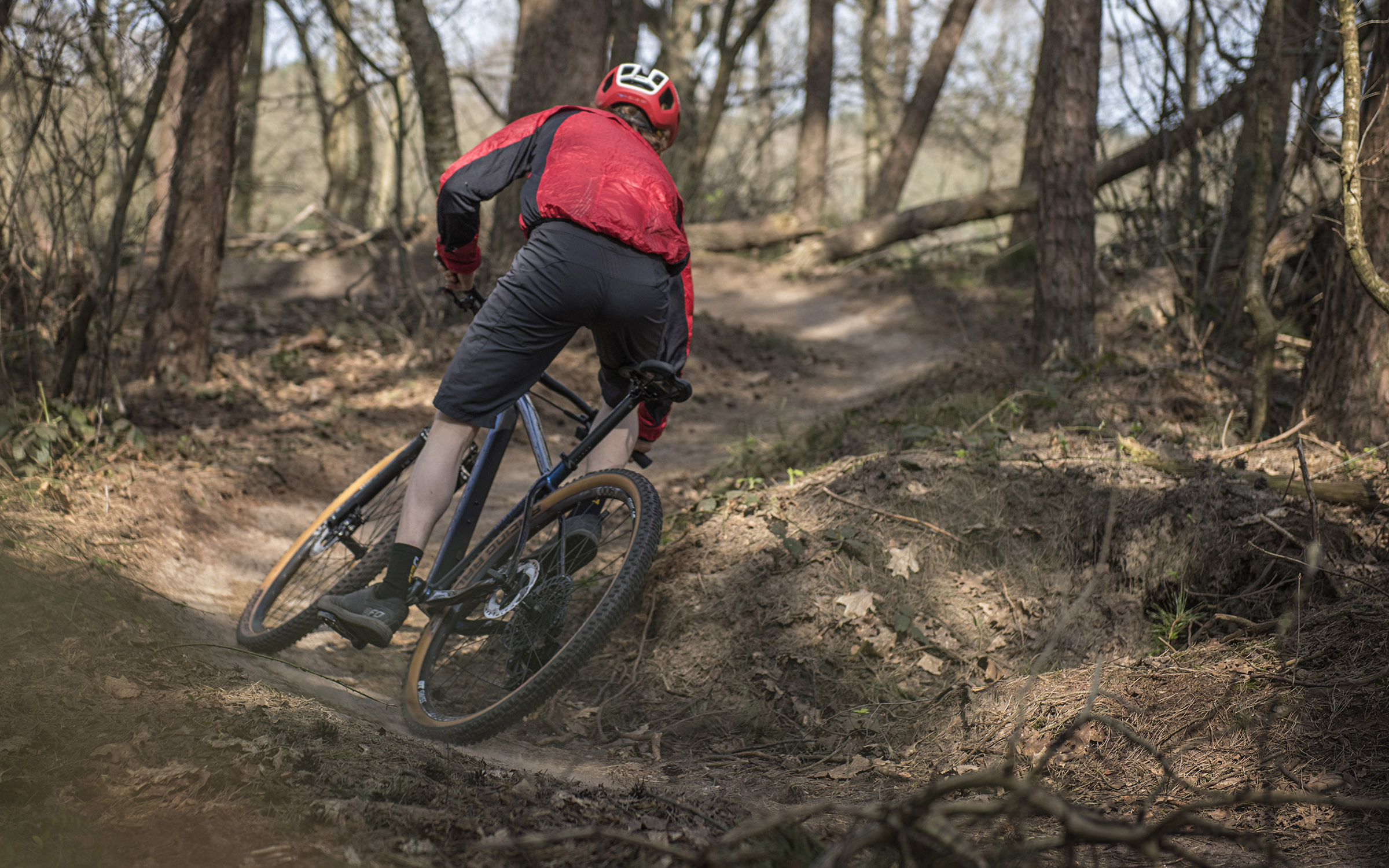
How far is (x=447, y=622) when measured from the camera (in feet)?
10.4

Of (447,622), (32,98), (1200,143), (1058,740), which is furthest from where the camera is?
(1200,143)

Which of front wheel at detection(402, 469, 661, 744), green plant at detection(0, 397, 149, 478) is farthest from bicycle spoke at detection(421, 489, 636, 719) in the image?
green plant at detection(0, 397, 149, 478)

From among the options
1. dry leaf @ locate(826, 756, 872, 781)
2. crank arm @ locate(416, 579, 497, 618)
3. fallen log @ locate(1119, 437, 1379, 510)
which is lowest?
dry leaf @ locate(826, 756, 872, 781)

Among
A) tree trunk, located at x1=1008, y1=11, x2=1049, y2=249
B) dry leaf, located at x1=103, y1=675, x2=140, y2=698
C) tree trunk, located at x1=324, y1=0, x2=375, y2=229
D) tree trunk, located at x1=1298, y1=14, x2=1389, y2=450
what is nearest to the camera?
dry leaf, located at x1=103, y1=675, x2=140, y2=698

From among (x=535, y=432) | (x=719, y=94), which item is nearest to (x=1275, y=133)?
(x=535, y=432)

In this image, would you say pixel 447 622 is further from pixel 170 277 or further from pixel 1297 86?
pixel 1297 86

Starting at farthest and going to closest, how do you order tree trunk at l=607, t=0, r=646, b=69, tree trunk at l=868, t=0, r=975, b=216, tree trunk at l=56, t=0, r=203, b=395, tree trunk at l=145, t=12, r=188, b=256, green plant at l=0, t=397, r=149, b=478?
tree trunk at l=868, t=0, r=975, b=216
tree trunk at l=607, t=0, r=646, b=69
tree trunk at l=145, t=12, r=188, b=256
tree trunk at l=56, t=0, r=203, b=395
green plant at l=0, t=397, r=149, b=478

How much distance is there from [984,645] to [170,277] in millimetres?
6037

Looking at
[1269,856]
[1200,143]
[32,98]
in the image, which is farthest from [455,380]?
[1200,143]

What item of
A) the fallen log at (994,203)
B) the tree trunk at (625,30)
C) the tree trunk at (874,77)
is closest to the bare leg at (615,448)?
the fallen log at (994,203)

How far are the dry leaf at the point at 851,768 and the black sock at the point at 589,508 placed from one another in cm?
113

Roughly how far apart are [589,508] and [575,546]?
0.46 ft

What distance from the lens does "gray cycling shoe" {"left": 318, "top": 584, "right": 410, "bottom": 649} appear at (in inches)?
116

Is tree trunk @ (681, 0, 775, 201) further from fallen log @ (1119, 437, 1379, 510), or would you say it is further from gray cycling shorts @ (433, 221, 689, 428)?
gray cycling shorts @ (433, 221, 689, 428)
